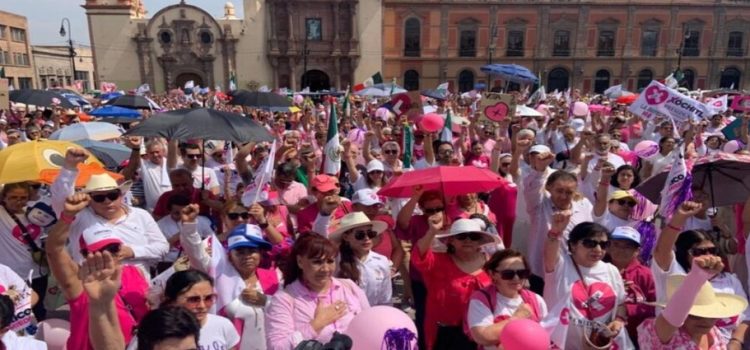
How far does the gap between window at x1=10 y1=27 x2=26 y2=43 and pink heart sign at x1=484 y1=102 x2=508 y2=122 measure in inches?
2376

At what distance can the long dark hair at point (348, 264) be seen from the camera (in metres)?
3.37

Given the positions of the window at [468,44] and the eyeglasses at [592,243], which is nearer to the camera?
the eyeglasses at [592,243]

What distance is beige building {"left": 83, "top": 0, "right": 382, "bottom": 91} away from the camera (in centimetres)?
4116

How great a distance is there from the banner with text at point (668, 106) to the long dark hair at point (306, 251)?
201 inches

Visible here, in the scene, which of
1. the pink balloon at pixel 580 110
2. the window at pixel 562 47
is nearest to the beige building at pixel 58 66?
the window at pixel 562 47

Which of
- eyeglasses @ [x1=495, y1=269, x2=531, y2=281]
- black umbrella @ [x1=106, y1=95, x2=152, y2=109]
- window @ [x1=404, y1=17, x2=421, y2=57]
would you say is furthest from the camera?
window @ [x1=404, y1=17, x2=421, y2=57]

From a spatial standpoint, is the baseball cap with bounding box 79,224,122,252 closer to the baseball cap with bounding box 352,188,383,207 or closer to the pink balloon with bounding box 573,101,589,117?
the baseball cap with bounding box 352,188,383,207

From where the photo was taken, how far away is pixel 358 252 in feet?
11.3

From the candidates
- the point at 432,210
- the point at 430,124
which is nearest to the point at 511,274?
the point at 432,210

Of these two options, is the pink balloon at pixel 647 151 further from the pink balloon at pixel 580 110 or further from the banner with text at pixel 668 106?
the pink balloon at pixel 580 110

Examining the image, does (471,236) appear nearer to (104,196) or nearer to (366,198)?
(366,198)

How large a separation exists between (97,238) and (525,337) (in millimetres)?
2514

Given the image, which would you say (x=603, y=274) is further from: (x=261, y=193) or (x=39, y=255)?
(x=39, y=255)

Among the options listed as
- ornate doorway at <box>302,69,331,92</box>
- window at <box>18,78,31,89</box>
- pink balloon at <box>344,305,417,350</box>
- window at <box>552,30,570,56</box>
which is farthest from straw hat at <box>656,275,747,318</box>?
window at <box>18,78,31,89</box>
